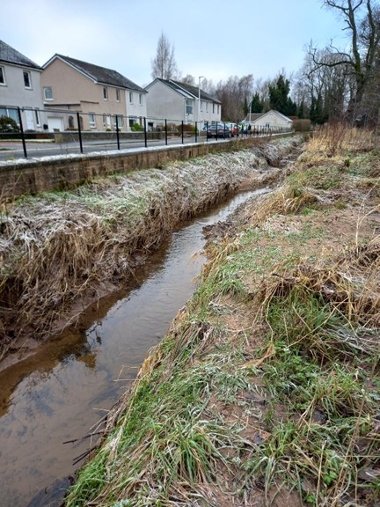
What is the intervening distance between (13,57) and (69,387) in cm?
2761

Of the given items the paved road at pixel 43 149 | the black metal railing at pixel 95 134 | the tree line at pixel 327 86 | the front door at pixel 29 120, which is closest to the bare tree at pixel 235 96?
the tree line at pixel 327 86

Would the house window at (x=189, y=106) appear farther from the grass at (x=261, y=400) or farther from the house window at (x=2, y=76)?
the grass at (x=261, y=400)

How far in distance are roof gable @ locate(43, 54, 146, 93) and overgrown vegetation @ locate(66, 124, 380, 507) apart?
32162mm

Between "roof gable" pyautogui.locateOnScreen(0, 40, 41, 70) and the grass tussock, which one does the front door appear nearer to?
"roof gable" pyautogui.locateOnScreen(0, 40, 41, 70)

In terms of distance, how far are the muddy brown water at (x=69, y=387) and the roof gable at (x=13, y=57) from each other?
24.5 m

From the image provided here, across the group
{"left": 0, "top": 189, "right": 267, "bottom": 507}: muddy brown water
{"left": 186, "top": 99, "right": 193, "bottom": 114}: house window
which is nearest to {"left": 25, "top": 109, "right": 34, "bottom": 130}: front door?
{"left": 186, "top": 99, "right": 193, "bottom": 114}: house window

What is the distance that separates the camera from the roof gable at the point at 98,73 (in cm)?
3038

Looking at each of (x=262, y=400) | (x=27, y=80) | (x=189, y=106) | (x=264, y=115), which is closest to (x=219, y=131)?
(x=27, y=80)

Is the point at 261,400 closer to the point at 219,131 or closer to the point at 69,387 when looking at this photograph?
the point at 69,387

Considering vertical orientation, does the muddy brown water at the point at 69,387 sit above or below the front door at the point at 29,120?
below

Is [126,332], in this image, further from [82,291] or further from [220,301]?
[220,301]

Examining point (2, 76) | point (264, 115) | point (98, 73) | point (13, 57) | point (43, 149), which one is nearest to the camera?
point (43, 149)

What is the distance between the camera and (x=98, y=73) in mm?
32156

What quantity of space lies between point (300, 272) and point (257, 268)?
82 cm
